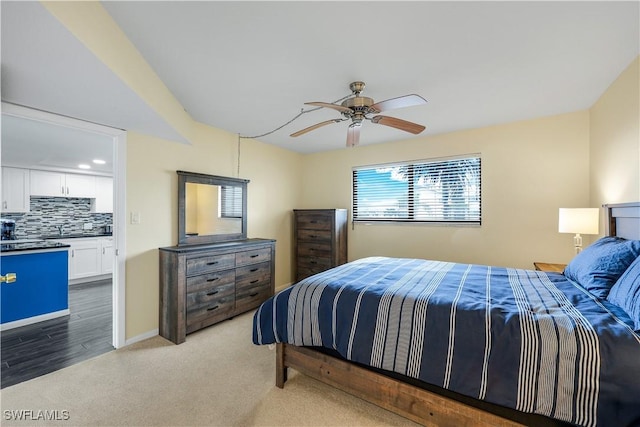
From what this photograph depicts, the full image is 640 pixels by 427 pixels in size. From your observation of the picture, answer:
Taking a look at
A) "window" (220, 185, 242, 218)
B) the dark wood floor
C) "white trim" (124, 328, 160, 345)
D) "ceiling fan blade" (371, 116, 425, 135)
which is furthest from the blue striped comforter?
"window" (220, 185, 242, 218)

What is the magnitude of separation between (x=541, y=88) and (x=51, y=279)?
569 centimetres

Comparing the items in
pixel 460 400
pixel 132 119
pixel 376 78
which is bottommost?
pixel 460 400

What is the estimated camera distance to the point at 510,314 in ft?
4.81

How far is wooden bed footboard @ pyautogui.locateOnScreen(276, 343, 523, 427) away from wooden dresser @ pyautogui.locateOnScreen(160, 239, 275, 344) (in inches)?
51.1

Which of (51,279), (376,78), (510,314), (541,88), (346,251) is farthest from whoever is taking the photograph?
(346,251)

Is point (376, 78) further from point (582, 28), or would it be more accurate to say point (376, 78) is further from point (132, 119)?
point (132, 119)

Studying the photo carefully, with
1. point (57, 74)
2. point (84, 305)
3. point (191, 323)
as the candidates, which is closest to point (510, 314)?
point (191, 323)

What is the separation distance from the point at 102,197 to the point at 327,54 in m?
5.85

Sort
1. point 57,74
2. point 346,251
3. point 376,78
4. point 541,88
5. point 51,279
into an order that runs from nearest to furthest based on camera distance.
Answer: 1. point 57,74
2. point 376,78
3. point 541,88
4. point 51,279
5. point 346,251

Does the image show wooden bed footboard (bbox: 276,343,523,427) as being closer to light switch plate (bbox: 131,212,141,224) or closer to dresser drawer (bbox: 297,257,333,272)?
light switch plate (bbox: 131,212,141,224)

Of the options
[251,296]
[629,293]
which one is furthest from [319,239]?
[629,293]

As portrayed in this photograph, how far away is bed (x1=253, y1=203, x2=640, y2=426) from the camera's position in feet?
4.04

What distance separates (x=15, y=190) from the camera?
4.67 meters

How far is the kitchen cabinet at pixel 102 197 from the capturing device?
5637 millimetres
